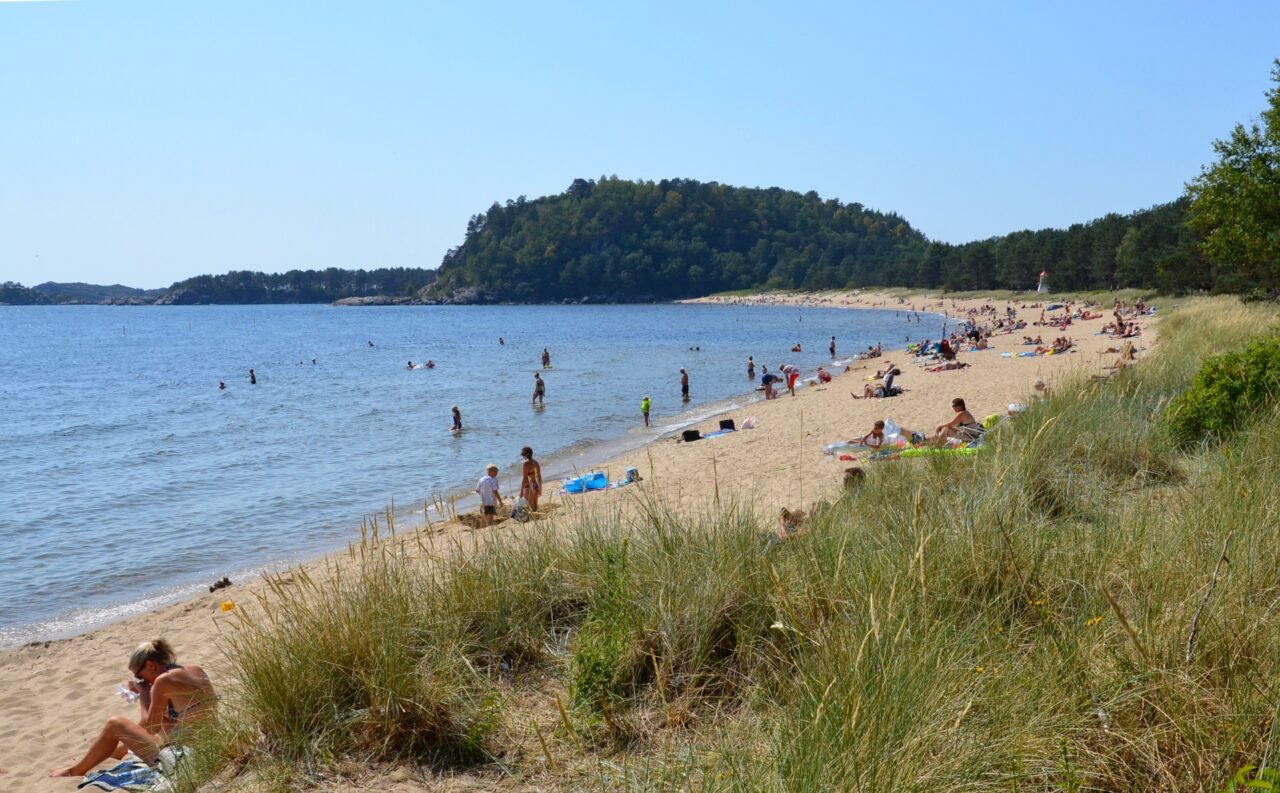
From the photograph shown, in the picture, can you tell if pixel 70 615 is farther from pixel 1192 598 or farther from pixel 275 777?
pixel 1192 598

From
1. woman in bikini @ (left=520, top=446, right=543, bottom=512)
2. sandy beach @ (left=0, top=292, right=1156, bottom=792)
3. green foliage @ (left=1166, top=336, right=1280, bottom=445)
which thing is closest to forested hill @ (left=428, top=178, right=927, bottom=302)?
sandy beach @ (left=0, top=292, right=1156, bottom=792)

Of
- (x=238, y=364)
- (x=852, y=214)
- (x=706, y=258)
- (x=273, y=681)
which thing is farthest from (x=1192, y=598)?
(x=852, y=214)

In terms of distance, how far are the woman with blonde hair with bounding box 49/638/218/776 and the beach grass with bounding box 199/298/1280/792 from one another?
66.7 inches

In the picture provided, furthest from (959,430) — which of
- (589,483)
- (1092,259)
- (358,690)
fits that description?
(1092,259)

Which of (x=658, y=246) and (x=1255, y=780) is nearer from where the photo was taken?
(x=1255, y=780)

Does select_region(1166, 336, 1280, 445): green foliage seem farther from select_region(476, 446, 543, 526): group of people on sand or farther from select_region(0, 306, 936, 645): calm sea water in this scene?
select_region(0, 306, 936, 645): calm sea water

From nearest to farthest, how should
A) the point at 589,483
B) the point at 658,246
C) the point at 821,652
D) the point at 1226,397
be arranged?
the point at 821,652 → the point at 1226,397 → the point at 589,483 → the point at 658,246

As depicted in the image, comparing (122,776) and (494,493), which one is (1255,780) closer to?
(122,776)

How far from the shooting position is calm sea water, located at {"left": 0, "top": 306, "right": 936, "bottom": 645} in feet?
40.7

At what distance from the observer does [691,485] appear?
43.1 feet

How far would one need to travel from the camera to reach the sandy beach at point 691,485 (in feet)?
22.2

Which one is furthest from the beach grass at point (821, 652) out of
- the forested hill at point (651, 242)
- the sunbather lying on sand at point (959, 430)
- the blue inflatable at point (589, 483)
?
the forested hill at point (651, 242)

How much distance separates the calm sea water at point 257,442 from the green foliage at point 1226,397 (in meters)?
10.3

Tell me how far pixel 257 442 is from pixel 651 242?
6038 inches
